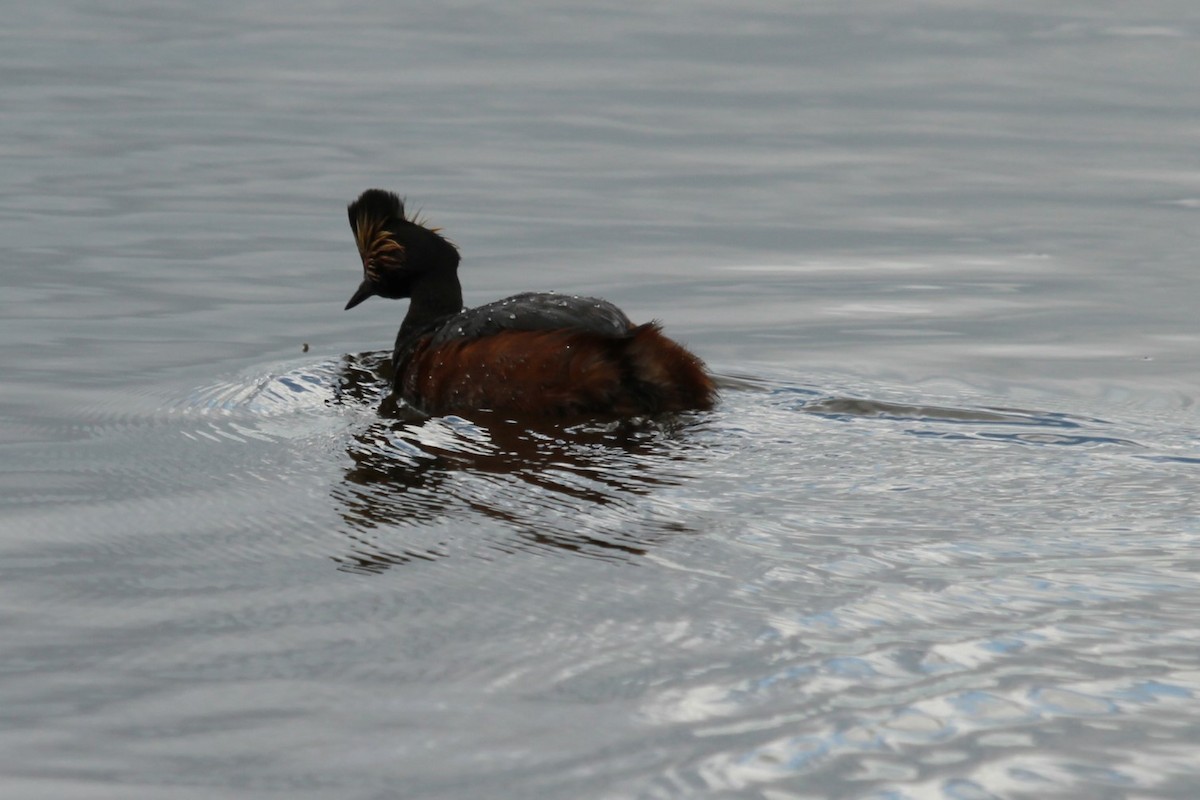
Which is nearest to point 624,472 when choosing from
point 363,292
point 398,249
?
point 398,249

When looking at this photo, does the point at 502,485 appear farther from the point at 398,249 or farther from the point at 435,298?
the point at 398,249

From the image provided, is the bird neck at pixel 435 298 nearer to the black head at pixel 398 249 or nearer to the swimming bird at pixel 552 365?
the black head at pixel 398 249

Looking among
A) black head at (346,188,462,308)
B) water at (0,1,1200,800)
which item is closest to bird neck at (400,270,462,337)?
black head at (346,188,462,308)

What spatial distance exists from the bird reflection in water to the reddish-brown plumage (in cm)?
11

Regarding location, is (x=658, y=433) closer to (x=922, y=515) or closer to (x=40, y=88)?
(x=922, y=515)

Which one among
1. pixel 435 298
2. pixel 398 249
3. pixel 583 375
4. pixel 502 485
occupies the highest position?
pixel 398 249

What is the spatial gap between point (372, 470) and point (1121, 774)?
14.2ft

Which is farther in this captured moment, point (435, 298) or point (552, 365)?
point (435, 298)

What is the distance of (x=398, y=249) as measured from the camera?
1072cm

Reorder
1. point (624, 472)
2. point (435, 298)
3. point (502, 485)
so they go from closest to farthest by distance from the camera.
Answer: point (502, 485) → point (624, 472) → point (435, 298)

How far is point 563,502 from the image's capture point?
7.46 meters

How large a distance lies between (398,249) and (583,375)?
221cm

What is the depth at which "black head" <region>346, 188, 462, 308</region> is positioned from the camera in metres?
10.7

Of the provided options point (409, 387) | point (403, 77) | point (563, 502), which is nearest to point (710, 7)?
point (403, 77)
